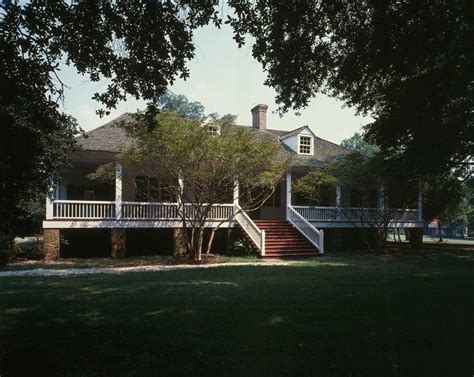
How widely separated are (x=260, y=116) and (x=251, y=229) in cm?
1242

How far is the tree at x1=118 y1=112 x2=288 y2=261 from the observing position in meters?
15.5

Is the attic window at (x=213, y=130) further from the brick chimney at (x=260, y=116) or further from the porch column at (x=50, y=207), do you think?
the brick chimney at (x=260, y=116)

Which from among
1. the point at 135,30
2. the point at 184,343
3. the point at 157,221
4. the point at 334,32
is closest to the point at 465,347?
the point at 184,343

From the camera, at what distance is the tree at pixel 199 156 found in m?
15.5

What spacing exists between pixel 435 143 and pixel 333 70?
3.32m

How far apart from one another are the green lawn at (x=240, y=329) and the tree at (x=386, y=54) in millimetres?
4015

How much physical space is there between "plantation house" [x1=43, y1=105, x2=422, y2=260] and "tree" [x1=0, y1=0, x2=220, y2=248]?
27.9 ft

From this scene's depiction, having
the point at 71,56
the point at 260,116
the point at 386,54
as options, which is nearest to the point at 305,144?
the point at 260,116

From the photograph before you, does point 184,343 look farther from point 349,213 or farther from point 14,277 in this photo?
point 349,213

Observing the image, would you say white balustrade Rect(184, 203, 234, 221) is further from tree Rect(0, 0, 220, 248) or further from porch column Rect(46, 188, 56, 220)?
tree Rect(0, 0, 220, 248)

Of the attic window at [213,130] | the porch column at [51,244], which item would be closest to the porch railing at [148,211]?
the porch column at [51,244]

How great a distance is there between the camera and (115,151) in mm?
19078

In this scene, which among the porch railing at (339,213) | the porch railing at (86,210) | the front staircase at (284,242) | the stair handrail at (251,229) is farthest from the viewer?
the porch railing at (339,213)

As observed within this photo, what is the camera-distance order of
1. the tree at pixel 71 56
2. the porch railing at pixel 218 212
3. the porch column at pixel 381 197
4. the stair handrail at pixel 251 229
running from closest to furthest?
1. the tree at pixel 71 56
2. the stair handrail at pixel 251 229
3. the porch railing at pixel 218 212
4. the porch column at pixel 381 197
